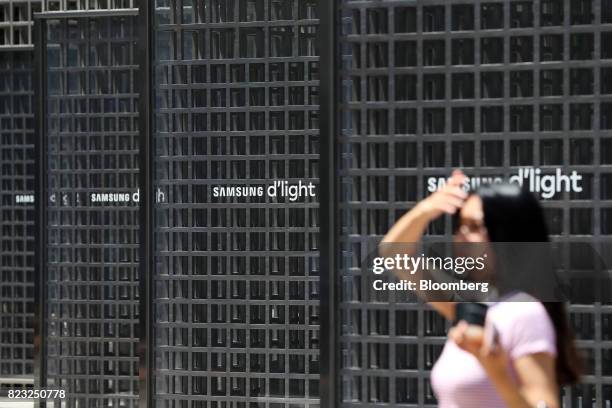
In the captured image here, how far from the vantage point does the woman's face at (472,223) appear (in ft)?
17.7

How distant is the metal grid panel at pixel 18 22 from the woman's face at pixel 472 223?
801 cm

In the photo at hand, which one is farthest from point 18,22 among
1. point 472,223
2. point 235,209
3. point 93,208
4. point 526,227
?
point 526,227

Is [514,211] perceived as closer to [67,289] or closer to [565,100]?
[565,100]

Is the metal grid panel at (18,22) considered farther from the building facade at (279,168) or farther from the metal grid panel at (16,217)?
the building facade at (279,168)

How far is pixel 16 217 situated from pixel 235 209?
610cm

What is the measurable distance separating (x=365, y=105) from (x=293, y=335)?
5.77 feet

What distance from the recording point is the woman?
4.61 metres

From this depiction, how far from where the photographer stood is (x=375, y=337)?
19.5ft

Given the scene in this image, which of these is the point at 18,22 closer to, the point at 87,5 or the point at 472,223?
the point at 87,5

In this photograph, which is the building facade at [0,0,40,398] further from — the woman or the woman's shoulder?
the woman's shoulder

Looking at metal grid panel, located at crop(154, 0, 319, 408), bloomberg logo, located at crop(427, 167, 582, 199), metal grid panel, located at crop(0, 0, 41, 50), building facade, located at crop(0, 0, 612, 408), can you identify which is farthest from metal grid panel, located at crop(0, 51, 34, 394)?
bloomberg logo, located at crop(427, 167, 582, 199)

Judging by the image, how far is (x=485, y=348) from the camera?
15.9 ft

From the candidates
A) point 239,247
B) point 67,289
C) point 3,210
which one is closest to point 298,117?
point 239,247

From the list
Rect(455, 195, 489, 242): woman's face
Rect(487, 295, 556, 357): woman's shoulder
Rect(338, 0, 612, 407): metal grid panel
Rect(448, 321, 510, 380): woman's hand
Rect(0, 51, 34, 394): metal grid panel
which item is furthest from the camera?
Rect(0, 51, 34, 394): metal grid panel
